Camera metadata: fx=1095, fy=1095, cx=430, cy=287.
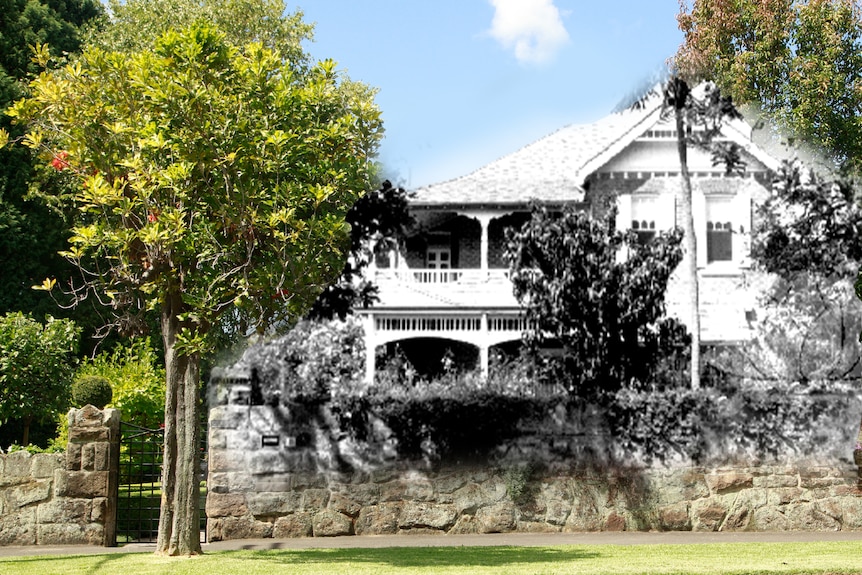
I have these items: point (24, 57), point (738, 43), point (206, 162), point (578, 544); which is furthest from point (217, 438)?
point (24, 57)

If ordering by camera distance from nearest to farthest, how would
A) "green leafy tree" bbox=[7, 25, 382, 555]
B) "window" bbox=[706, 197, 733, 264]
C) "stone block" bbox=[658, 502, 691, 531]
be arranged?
1. "green leafy tree" bbox=[7, 25, 382, 555]
2. "stone block" bbox=[658, 502, 691, 531]
3. "window" bbox=[706, 197, 733, 264]

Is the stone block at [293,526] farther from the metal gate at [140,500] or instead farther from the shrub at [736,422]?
the shrub at [736,422]

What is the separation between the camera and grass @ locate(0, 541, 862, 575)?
12016mm

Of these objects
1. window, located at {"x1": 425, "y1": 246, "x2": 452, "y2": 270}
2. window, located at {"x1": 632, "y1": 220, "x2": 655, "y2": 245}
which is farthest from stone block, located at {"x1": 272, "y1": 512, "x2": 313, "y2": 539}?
window, located at {"x1": 632, "y1": 220, "x2": 655, "y2": 245}

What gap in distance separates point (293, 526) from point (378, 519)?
1.24 metres

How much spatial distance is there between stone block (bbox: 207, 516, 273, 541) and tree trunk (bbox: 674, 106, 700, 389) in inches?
266

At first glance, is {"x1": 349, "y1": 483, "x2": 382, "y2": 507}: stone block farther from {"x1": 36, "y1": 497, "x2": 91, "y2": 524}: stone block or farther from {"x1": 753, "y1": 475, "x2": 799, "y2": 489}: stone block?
{"x1": 753, "y1": 475, "x2": 799, "y2": 489}: stone block

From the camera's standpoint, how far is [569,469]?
1642 cm

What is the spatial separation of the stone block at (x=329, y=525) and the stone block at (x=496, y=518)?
195 centimetres

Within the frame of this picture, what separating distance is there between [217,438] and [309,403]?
4.68ft

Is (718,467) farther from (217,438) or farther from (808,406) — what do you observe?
(217,438)

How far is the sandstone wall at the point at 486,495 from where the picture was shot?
629 inches

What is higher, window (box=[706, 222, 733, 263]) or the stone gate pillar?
window (box=[706, 222, 733, 263])

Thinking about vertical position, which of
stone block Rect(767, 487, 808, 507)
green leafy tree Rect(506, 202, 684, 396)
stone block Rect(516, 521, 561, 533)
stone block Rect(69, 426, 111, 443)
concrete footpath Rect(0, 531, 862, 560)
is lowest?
concrete footpath Rect(0, 531, 862, 560)
